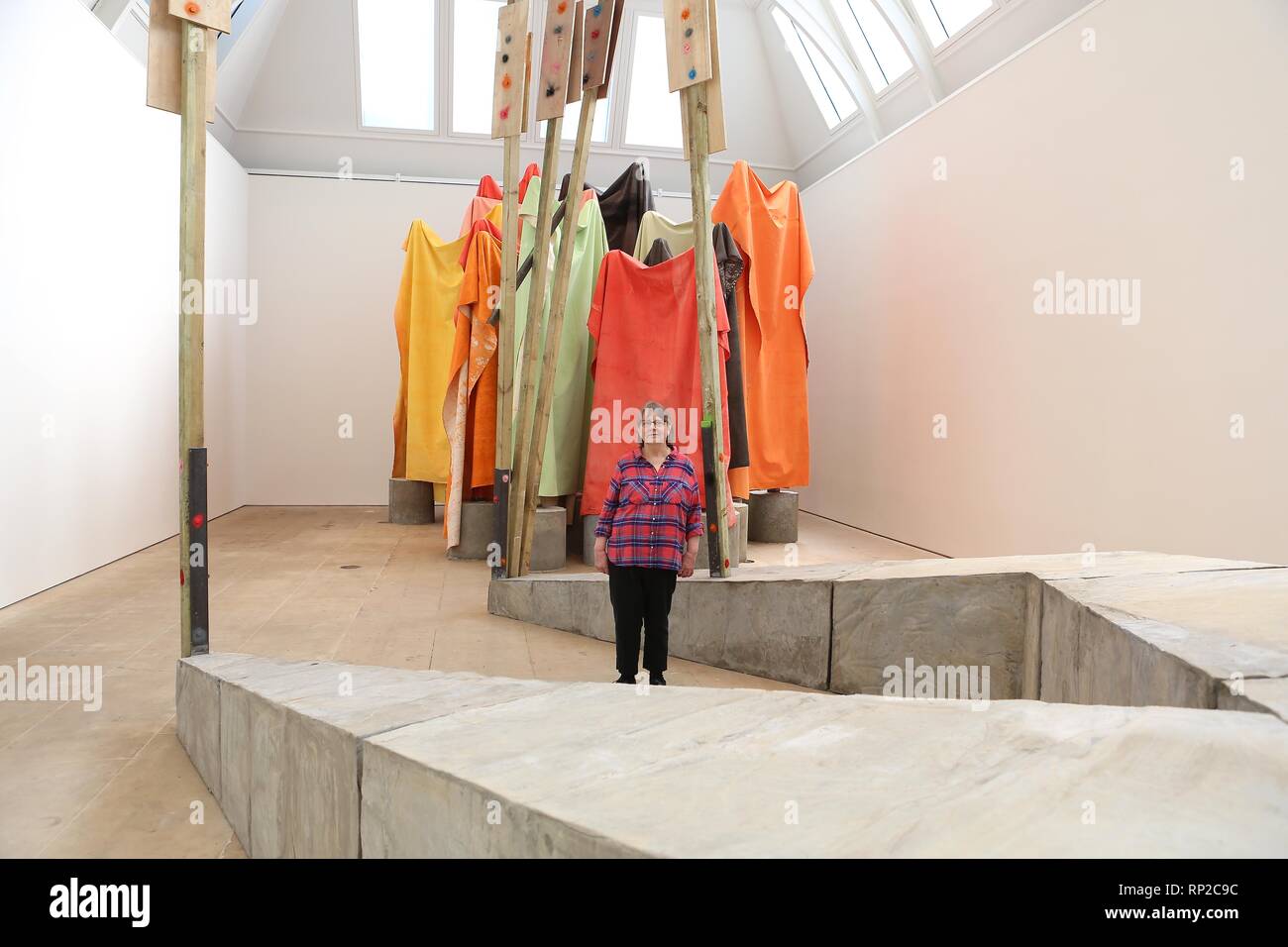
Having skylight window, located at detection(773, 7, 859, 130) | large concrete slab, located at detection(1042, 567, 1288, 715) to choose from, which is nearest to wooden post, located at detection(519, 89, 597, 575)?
large concrete slab, located at detection(1042, 567, 1288, 715)

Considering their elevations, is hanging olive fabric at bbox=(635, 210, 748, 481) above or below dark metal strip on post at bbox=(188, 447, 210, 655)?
above

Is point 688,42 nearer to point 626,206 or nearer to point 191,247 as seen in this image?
point 191,247

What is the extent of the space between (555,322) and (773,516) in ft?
12.0

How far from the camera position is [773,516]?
8.36 metres

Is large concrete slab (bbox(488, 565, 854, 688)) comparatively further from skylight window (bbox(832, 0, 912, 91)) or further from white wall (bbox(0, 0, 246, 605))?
skylight window (bbox(832, 0, 912, 91))

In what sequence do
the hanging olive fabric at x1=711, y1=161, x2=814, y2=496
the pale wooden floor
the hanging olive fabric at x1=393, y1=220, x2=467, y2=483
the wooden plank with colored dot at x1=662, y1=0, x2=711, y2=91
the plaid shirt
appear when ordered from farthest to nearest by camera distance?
the hanging olive fabric at x1=393, y1=220, x2=467, y2=483
the hanging olive fabric at x1=711, y1=161, x2=814, y2=496
the wooden plank with colored dot at x1=662, y1=0, x2=711, y2=91
the plaid shirt
the pale wooden floor

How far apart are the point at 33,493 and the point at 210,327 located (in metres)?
4.19

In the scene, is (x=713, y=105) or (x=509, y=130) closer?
(x=713, y=105)

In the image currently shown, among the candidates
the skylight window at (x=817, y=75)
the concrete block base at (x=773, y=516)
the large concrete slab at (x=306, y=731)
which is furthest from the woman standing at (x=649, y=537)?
the skylight window at (x=817, y=75)

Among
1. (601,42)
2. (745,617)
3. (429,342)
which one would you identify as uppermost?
(601,42)

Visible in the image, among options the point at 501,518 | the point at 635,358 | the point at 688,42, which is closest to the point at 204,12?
the point at 688,42

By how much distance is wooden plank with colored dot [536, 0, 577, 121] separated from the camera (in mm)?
5160

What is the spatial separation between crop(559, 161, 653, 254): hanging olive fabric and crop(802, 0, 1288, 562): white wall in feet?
7.32

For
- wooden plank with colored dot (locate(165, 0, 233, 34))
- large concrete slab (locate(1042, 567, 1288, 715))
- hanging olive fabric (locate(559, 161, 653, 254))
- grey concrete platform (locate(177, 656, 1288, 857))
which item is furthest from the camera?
hanging olive fabric (locate(559, 161, 653, 254))
